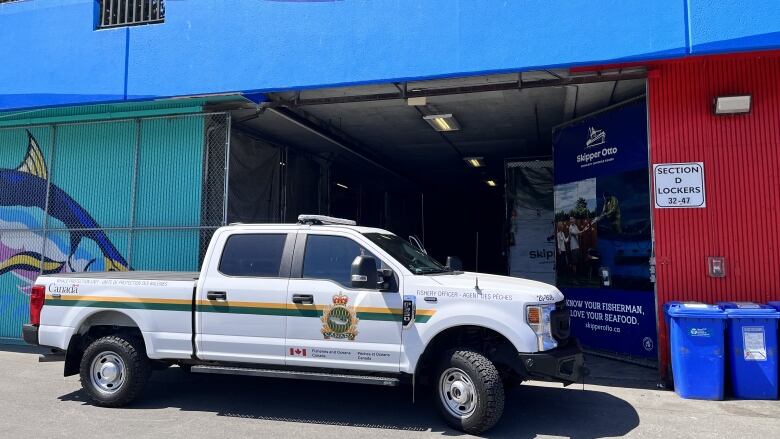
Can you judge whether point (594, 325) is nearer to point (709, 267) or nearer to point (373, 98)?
point (709, 267)

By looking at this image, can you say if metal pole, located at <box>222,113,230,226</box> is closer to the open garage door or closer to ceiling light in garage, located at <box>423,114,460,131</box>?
the open garage door

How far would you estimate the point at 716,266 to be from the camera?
7656mm

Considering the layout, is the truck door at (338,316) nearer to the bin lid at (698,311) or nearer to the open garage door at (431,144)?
the bin lid at (698,311)

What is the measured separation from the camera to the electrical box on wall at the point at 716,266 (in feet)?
25.1

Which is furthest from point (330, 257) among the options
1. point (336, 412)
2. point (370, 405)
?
point (370, 405)

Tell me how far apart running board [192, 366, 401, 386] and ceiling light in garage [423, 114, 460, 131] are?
6.43 m

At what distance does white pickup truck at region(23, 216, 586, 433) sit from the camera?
5520mm

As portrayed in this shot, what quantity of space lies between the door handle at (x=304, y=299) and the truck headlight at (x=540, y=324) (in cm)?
225

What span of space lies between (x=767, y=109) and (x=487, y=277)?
4967 millimetres

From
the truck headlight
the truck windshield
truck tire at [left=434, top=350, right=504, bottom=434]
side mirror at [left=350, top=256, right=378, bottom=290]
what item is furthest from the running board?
the truck headlight

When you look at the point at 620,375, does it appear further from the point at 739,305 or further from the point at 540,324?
the point at 540,324

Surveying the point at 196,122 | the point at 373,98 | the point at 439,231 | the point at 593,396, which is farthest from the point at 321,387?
the point at 439,231

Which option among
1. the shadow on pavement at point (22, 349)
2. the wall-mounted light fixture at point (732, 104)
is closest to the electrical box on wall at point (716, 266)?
the wall-mounted light fixture at point (732, 104)

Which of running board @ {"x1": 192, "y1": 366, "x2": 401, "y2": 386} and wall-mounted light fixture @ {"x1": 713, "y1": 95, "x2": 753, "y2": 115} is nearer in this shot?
running board @ {"x1": 192, "y1": 366, "x2": 401, "y2": 386}
